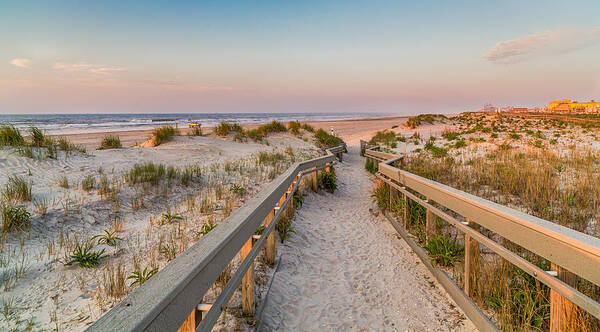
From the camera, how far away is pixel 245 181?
7.84 m

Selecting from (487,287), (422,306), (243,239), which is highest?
(243,239)

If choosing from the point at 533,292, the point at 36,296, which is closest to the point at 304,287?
the point at 533,292

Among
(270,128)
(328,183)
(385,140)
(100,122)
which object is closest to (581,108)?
(385,140)

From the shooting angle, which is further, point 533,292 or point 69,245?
point 69,245

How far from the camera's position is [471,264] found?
3.02m

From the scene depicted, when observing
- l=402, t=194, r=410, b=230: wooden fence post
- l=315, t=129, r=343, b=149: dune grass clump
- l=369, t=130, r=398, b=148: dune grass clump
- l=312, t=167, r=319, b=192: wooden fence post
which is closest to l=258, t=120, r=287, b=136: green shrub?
l=315, t=129, r=343, b=149: dune grass clump

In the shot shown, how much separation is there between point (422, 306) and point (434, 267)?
2.26ft

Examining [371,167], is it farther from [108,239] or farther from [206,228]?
[108,239]

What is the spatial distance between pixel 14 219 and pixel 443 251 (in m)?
6.13

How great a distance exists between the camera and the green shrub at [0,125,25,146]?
8351mm

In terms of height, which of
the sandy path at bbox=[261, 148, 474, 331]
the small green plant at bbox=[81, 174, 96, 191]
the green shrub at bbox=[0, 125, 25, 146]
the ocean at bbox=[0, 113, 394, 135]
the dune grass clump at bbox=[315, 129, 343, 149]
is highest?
the ocean at bbox=[0, 113, 394, 135]

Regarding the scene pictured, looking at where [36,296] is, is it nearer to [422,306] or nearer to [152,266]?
[152,266]

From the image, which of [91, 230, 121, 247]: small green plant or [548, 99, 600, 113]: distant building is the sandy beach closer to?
[91, 230, 121, 247]: small green plant

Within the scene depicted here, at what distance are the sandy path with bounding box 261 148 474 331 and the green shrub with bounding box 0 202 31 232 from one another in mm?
3832
